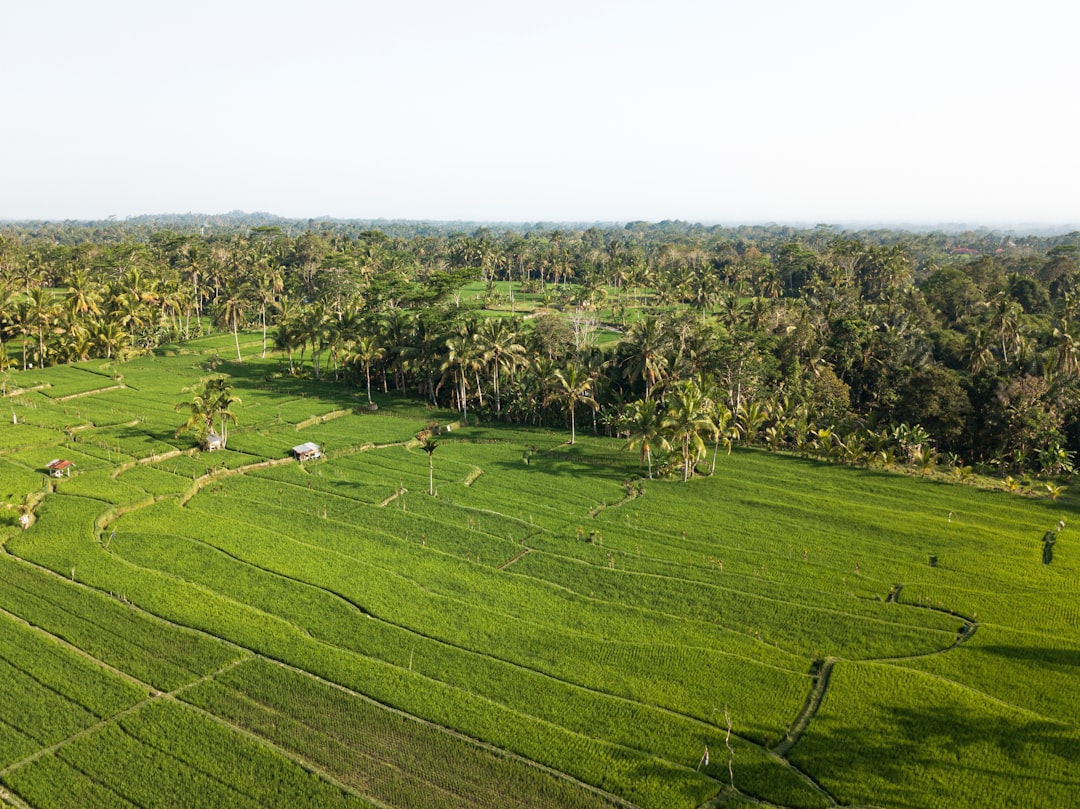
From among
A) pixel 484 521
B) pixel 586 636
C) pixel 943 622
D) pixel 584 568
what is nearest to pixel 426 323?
pixel 484 521

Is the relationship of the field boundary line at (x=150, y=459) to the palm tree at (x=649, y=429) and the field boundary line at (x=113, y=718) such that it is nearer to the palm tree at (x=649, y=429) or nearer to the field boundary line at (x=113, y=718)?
the field boundary line at (x=113, y=718)

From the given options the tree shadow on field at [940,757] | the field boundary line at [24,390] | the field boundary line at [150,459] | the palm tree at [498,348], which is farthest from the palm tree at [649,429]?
the field boundary line at [24,390]

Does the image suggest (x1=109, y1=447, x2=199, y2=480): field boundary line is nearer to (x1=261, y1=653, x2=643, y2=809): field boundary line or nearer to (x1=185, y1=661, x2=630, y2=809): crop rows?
(x1=261, y1=653, x2=643, y2=809): field boundary line

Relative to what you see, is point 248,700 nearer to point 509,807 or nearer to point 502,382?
point 509,807

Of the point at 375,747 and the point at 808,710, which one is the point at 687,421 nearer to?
the point at 808,710

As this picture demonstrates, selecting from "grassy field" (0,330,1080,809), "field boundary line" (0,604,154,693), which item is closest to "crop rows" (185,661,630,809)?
"grassy field" (0,330,1080,809)

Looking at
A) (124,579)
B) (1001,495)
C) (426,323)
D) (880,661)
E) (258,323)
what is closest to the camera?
(880,661)

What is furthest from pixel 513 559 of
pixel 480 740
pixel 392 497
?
pixel 480 740
